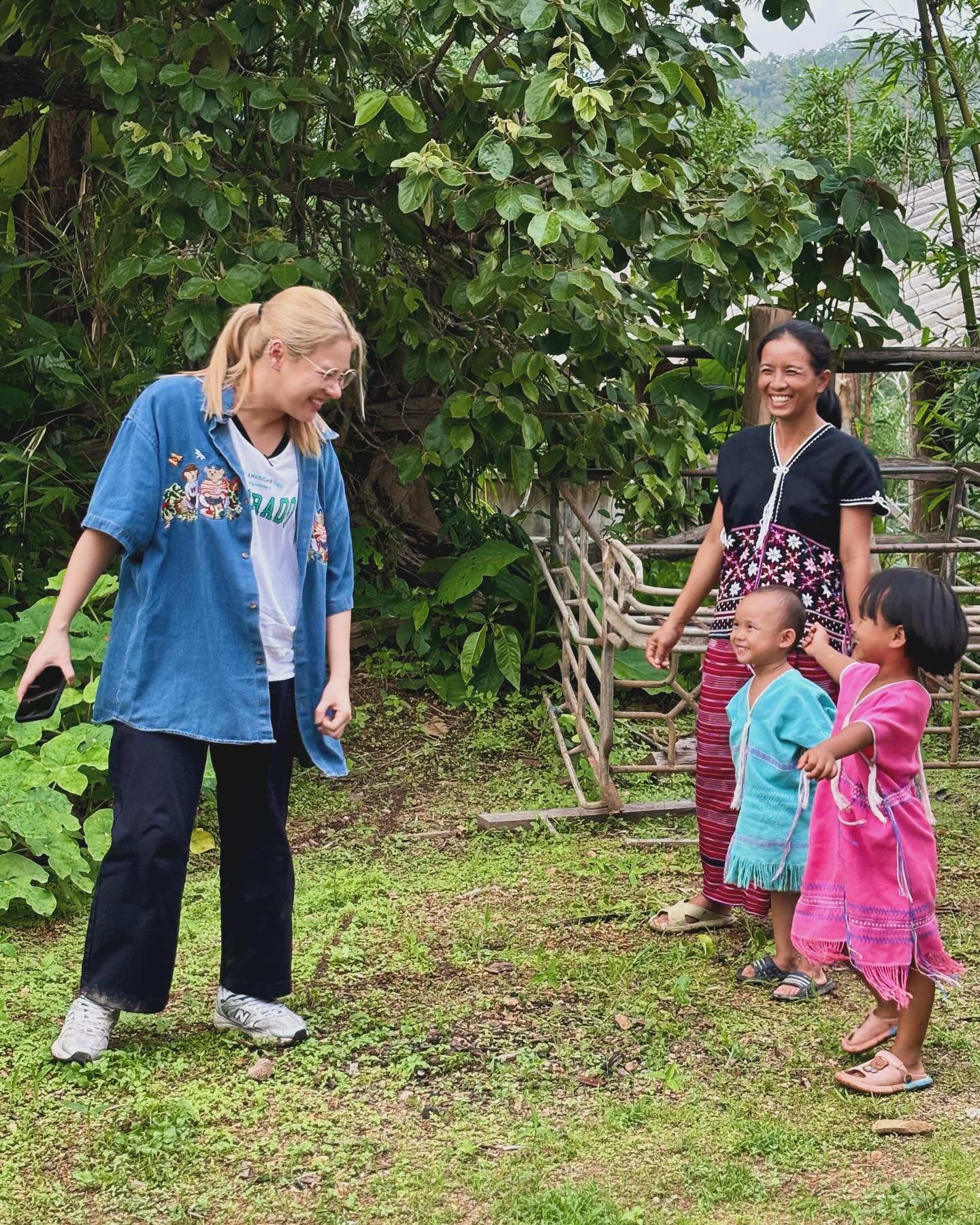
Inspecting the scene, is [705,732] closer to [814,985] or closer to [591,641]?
[814,985]

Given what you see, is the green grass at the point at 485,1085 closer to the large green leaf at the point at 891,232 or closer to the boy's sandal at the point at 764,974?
the boy's sandal at the point at 764,974

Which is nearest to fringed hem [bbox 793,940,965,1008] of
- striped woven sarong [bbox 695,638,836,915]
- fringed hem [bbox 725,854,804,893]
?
fringed hem [bbox 725,854,804,893]

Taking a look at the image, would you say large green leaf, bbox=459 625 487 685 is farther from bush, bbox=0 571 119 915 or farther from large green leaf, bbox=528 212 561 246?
large green leaf, bbox=528 212 561 246

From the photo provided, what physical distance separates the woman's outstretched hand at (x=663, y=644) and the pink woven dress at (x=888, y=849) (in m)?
0.82

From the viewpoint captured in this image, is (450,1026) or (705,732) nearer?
(450,1026)

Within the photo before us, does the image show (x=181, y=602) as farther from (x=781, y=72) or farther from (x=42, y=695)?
(x=781, y=72)

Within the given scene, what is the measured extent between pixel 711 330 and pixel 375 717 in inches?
86.6

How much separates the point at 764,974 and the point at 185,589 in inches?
70.7

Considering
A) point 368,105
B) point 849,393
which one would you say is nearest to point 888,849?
point 368,105

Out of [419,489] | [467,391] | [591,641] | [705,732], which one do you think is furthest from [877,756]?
[419,489]

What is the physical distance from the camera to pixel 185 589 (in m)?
3.11

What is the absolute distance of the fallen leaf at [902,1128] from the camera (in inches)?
114

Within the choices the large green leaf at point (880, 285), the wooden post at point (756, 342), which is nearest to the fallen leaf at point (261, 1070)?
the wooden post at point (756, 342)

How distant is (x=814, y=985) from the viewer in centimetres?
368
